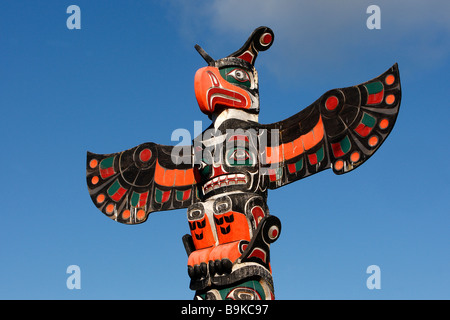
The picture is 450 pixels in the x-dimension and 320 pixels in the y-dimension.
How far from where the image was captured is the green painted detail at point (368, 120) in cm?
1088

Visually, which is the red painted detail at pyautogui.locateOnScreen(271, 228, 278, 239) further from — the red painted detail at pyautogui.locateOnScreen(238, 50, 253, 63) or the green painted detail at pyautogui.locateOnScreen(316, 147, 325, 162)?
the red painted detail at pyautogui.locateOnScreen(238, 50, 253, 63)

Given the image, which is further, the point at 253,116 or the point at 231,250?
the point at 253,116

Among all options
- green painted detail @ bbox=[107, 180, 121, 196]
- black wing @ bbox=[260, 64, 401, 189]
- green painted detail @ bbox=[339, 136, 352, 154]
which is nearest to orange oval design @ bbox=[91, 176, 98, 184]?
green painted detail @ bbox=[107, 180, 121, 196]

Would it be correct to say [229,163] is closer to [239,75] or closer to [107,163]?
[239,75]

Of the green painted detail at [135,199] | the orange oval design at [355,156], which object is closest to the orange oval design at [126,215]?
the green painted detail at [135,199]

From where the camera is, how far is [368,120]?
10945mm

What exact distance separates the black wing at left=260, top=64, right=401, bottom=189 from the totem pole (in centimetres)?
2

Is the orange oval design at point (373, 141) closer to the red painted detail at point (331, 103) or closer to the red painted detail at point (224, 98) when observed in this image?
the red painted detail at point (331, 103)

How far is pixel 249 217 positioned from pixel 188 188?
2.05 m

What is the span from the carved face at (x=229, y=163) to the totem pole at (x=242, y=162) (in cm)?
2

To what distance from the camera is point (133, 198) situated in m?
13.2
